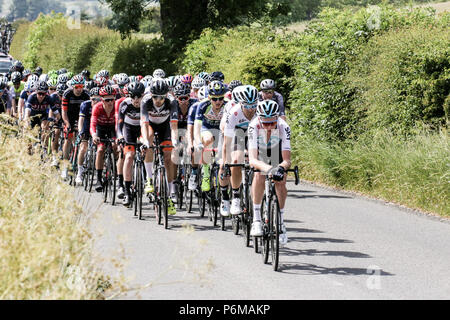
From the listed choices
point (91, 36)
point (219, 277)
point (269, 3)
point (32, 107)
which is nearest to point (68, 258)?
point (219, 277)

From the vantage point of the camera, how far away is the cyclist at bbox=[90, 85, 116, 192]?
14.2 m

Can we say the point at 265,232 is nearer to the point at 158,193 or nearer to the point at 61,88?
the point at 158,193

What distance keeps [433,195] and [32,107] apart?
28.3 ft

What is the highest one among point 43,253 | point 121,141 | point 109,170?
point 121,141

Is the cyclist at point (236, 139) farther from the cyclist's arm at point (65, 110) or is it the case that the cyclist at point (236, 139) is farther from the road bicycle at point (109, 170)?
the cyclist's arm at point (65, 110)

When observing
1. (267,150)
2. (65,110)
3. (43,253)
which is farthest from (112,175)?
(43,253)

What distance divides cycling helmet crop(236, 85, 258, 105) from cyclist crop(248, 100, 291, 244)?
2.17ft

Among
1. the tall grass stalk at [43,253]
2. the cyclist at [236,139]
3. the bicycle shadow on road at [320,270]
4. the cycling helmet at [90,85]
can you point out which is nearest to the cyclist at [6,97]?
the cycling helmet at [90,85]

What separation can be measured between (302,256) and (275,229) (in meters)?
1.12

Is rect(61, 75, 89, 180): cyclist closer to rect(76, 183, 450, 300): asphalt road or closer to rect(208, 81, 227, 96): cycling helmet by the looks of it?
rect(76, 183, 450, 300): asphalt road

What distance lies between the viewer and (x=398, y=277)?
8625 millimetres

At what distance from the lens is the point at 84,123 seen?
15477mm

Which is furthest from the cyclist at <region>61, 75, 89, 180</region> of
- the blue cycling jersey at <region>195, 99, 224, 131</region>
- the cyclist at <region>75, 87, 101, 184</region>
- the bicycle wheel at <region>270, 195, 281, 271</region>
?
the bicycle wheel at <region>270, 195, 281, 271</region>

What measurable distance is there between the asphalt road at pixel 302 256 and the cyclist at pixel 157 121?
0.82m
